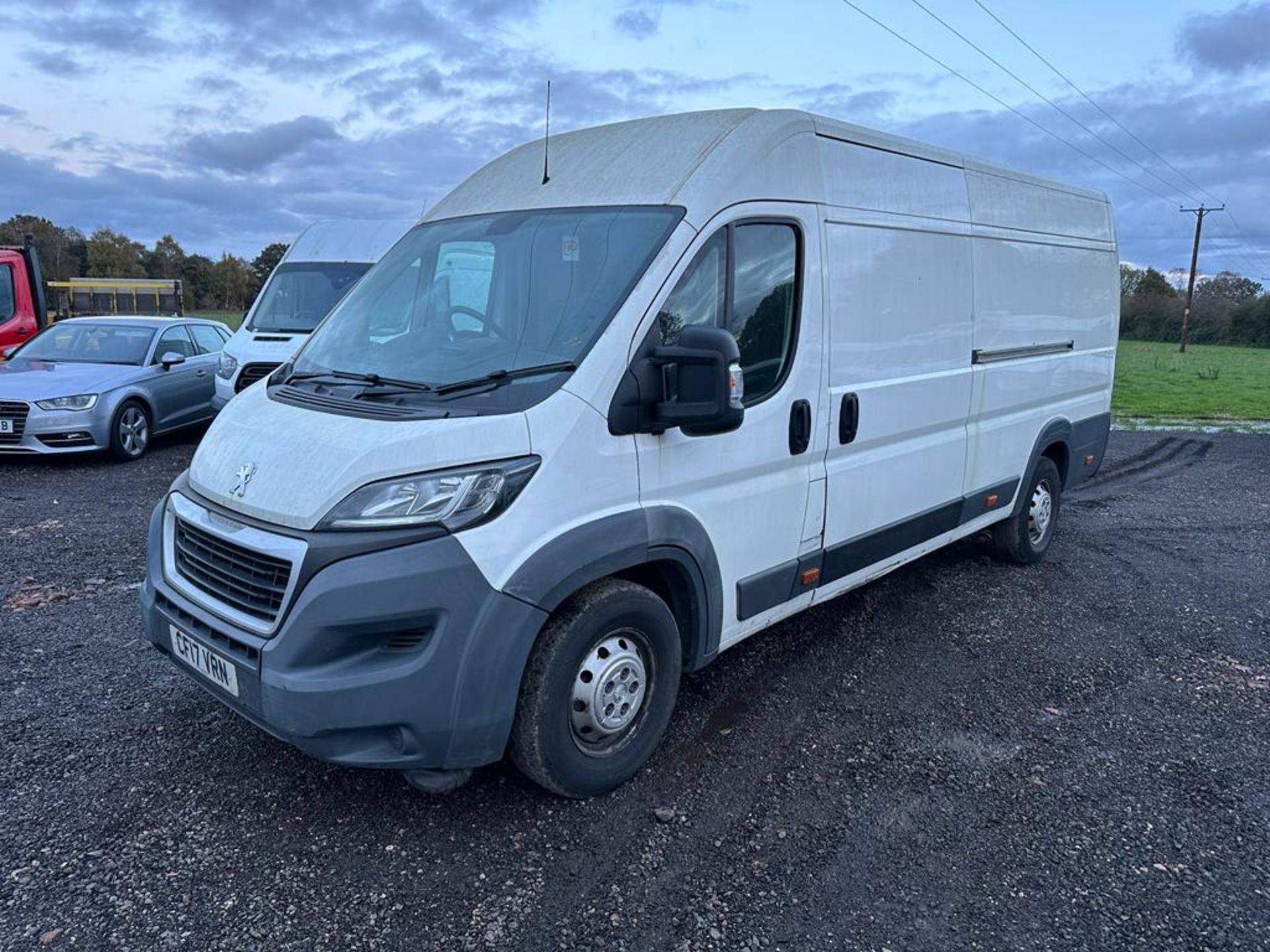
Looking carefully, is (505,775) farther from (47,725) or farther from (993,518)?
(993,518)

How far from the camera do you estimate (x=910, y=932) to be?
108 inches

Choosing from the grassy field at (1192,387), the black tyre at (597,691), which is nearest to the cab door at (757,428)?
the black tyre at (597,691)

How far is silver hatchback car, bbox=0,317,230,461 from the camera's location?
356 inches

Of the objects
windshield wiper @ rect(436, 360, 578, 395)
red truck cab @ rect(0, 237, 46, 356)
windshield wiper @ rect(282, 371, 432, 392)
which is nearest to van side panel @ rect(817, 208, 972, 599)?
windshield wiper @ rect(436, 360, 578, 395)

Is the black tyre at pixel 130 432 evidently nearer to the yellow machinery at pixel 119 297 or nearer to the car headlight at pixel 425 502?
the car headlight at pixel 425 502

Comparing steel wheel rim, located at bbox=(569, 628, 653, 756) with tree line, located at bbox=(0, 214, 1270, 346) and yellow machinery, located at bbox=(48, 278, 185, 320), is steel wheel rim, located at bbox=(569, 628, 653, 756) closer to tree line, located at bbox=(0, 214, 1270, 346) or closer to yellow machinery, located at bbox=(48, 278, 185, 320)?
yellow machinery, located at bbox=(48, 278, 185, 320)

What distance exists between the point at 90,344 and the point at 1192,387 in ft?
88.4

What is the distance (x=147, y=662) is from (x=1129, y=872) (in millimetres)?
4394

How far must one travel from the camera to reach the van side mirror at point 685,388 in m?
3.06

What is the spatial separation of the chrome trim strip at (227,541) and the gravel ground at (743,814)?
2.55 feet

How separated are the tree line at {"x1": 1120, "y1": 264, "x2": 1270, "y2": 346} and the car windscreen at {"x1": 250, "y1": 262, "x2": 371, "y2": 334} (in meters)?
62.8

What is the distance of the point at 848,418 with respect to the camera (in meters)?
4.14

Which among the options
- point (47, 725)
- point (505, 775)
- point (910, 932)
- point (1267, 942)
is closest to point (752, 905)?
point (910, 932)

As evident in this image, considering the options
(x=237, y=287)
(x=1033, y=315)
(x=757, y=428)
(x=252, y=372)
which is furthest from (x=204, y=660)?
(x=237, y=287)
